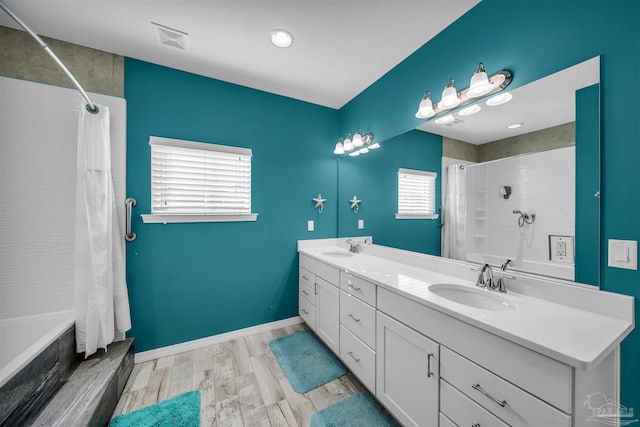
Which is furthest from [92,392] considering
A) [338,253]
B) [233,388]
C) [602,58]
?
[602,58]

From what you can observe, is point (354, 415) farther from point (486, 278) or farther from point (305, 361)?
point (486, 278)

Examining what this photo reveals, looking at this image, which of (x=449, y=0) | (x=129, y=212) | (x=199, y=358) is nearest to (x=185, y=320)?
(x=199, y=358)

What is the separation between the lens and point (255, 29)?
1.60m

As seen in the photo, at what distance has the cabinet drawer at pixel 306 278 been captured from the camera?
2.28 metres

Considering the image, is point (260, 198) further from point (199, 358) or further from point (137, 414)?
point (137, 414)

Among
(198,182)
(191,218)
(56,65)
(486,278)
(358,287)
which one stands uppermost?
(56,65)

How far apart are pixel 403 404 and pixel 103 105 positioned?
9.40ft

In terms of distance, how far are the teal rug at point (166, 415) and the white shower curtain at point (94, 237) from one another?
1.80 feet

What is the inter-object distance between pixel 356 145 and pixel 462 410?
84.3 inches

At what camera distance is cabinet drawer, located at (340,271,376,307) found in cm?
150

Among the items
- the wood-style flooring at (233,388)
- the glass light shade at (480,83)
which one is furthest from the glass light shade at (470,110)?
the wood-style flooring at (233,388)

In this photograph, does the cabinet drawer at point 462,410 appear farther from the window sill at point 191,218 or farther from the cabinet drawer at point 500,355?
the window sill at point 191,218

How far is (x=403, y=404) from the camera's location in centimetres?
125

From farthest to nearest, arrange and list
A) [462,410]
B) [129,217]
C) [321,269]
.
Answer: [321,269] < [129,217] < [462,410]
